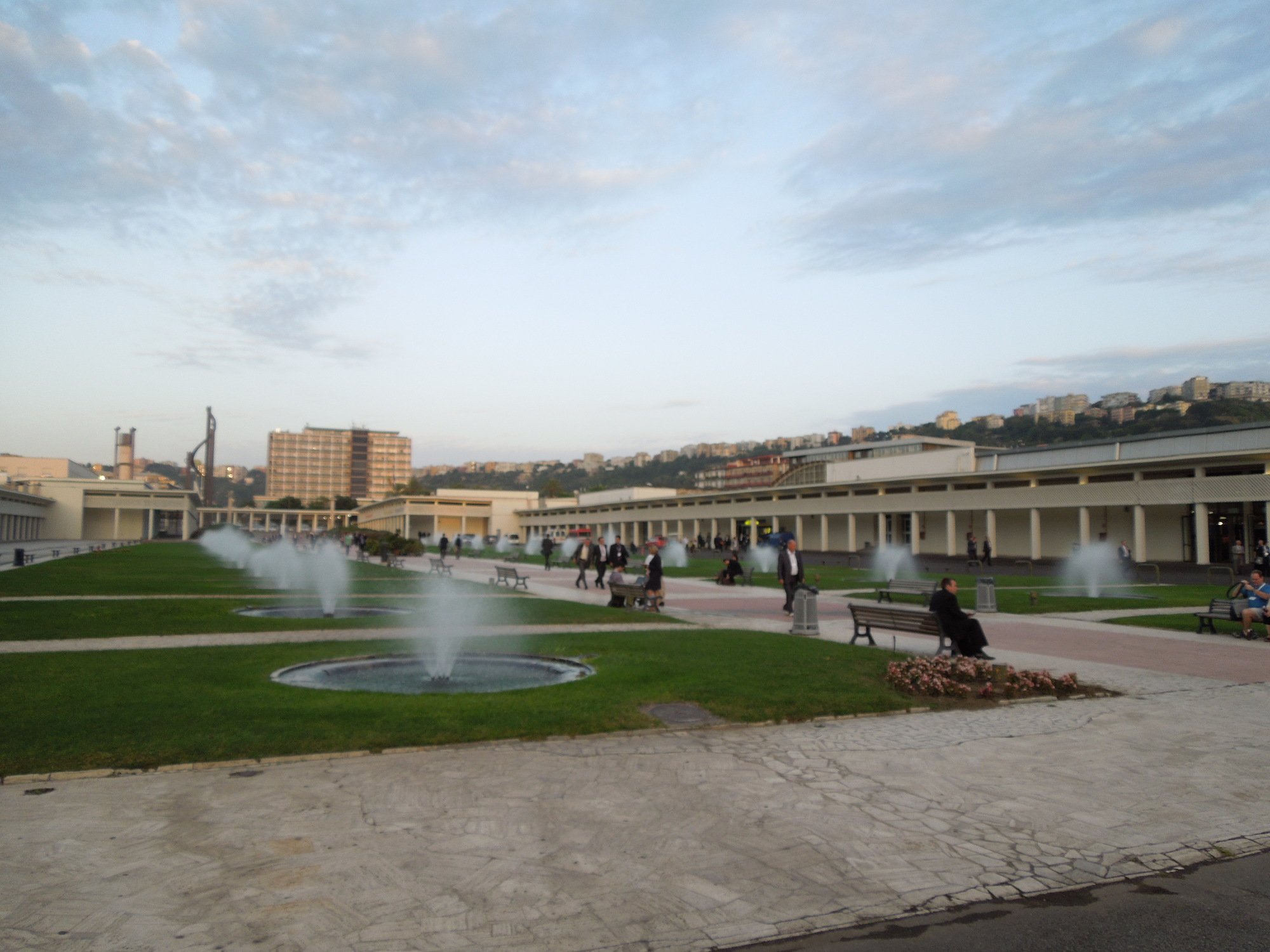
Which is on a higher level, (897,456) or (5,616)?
(897,456)

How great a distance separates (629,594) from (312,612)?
7713 mm

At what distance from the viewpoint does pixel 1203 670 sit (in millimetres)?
12312

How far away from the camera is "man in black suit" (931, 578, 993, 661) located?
1216 centimetres

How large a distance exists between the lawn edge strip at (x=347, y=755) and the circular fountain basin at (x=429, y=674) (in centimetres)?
243

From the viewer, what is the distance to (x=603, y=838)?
17.6 ft

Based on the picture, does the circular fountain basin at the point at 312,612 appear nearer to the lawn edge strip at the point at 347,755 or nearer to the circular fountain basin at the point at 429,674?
the circular fountain basin at the point at 429,674

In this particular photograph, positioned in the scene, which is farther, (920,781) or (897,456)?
(897,456)

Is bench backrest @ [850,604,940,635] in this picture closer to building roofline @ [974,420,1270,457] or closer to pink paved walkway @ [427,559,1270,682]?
pink paved walkway @ [427,559,1270,682]

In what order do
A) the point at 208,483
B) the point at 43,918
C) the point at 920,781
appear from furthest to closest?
the point at 208,483
the point at 920,781
the point at 43,918

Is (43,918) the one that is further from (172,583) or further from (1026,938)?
(172,583)

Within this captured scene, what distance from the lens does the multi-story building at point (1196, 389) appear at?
446ft

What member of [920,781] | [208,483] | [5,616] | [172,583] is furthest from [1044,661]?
[208,483]

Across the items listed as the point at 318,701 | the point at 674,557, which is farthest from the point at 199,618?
the point at 674,557

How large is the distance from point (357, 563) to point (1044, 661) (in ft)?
137
